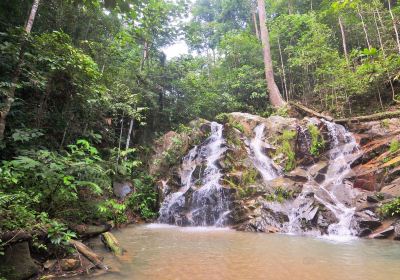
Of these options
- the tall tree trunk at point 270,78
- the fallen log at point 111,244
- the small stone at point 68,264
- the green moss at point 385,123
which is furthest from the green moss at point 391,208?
the tall tree trunk at point 270,78

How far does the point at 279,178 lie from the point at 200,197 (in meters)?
2.95

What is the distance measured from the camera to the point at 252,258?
541cm

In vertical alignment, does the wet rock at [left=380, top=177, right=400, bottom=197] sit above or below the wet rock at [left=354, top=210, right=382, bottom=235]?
above

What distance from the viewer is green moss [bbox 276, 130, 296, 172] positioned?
11.8 m

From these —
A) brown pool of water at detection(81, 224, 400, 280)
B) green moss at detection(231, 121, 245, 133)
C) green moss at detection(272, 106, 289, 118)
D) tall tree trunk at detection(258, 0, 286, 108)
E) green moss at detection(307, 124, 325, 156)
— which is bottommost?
brown pool of water at detection(81, 224, 400, 280)

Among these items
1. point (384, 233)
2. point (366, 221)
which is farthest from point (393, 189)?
point (384, 233)

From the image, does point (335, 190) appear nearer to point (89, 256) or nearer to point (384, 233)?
point (384, 233)

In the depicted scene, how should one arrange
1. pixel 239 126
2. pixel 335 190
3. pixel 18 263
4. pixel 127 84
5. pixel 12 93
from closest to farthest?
pixel 18 263, pixel 12 93, pixel 335 190, pixel 239 126, pixel 127 84

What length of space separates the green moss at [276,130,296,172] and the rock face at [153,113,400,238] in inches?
1.5

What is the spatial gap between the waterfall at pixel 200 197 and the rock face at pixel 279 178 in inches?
1.3

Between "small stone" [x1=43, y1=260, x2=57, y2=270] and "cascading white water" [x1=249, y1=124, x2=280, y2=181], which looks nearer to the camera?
"small stone" [x1=43, y1=260, x2=57, y2=270]

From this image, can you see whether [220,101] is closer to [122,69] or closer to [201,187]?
[122,69]

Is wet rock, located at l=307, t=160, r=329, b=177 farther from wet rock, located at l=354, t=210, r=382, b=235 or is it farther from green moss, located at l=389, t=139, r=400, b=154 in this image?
wet rock, located at l=354, t=210, r=382, b=235

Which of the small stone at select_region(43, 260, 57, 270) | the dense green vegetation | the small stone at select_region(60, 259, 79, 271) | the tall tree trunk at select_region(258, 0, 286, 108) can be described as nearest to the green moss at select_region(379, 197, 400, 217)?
the dense green vegetation
